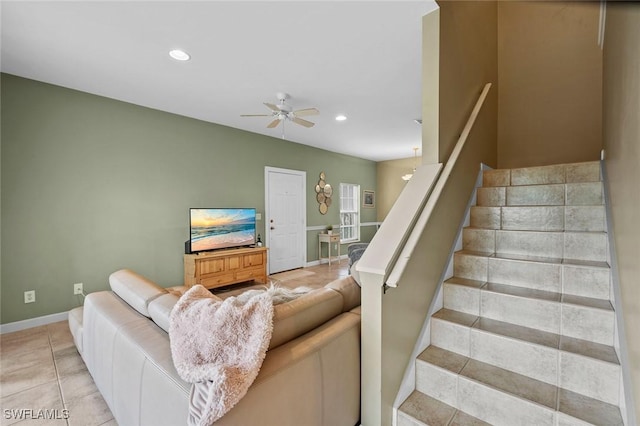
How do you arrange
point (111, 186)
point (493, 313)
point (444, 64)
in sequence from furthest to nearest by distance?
point (111, 186)
point (444, 64)
point (493, 313)

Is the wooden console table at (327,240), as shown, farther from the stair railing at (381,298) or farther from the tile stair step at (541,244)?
the stair railing at (381,298)

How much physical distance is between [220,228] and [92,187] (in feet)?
5.24

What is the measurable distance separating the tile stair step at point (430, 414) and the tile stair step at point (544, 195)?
67.1 inches

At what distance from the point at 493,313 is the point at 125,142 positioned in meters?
4.27

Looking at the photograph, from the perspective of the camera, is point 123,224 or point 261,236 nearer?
point 123,224

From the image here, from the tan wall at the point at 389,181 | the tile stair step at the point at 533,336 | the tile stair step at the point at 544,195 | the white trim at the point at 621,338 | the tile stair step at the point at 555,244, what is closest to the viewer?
the white trim at the point at 621,338

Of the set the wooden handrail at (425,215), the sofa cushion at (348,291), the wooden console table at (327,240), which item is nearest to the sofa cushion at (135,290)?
the sofa cushion at (348,291)

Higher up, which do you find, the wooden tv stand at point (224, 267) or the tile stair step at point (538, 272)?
the tile stair step at point (538, 272)

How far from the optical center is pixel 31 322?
112 inches

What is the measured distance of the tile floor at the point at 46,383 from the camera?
1.64 meters

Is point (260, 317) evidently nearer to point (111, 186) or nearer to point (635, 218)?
point (635, 218)

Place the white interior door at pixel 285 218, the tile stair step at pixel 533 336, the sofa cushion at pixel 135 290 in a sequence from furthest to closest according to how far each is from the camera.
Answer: the white interior door at pixel 285 218 → the sofa cushion at pixel 135 290 → the tile stair step at pixel 533 336

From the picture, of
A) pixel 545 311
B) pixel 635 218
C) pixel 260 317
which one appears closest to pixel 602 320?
pixel 545 311

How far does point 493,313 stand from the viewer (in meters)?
1.66
